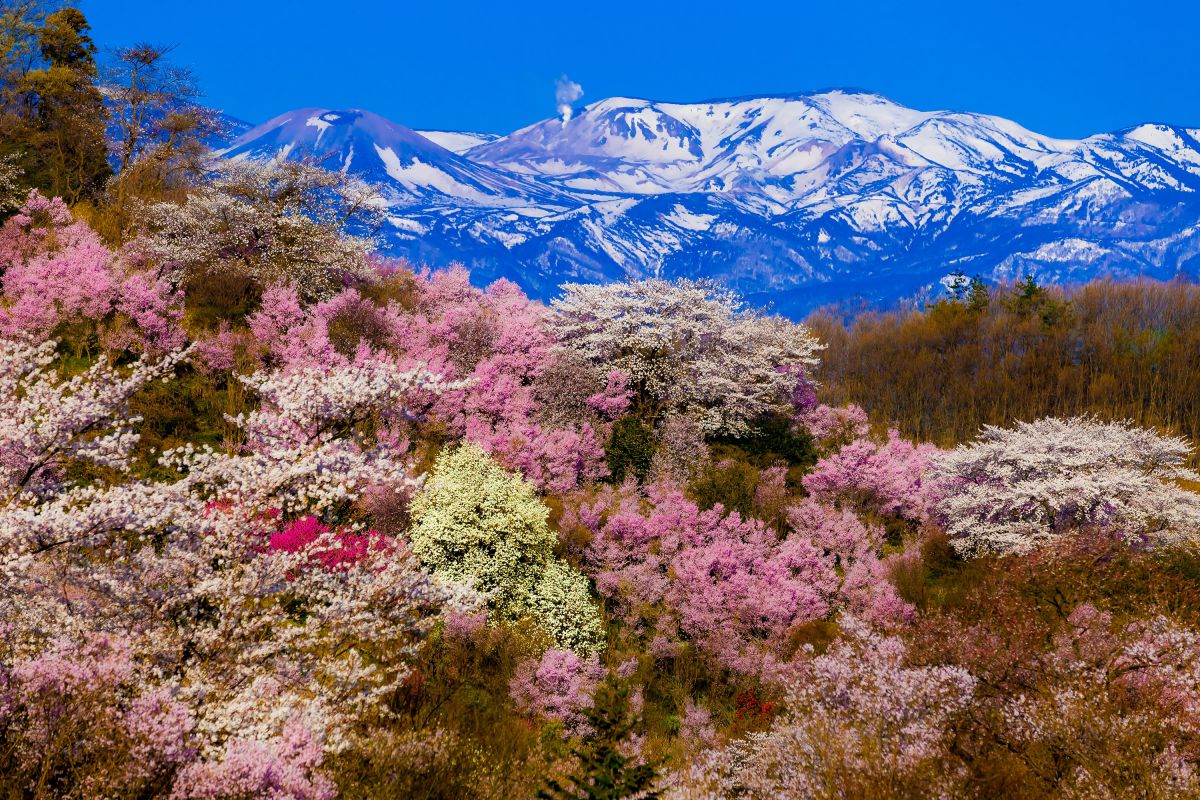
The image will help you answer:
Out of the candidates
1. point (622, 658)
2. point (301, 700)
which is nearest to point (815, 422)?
point (622, 658)

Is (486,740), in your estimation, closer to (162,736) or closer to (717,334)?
(162,736)

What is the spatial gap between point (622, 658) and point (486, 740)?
8437 millimetres

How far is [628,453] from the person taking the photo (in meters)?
28.7

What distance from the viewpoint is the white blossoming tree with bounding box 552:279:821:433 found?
104ft

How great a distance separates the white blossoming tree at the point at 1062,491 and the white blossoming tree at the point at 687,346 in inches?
301

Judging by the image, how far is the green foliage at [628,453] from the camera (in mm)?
28500

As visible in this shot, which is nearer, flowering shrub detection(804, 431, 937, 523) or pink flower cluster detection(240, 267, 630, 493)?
pink flower cluster detection(240, 267, 630, 493)

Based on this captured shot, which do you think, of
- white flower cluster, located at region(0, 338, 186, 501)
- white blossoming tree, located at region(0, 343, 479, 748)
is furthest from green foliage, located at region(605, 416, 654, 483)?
white flower cluster, located at region(0, 338, 186, 501)

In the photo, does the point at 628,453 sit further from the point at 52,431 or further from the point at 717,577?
the point at 52,431

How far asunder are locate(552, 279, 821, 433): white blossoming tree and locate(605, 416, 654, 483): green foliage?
8.93 feet

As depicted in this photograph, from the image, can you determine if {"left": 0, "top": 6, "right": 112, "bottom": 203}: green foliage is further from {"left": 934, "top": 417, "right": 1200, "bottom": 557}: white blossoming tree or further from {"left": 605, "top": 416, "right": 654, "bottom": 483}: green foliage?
{"left": 934, "top": 417, "right": 1200, "bottom": 557}: white blossoming tree

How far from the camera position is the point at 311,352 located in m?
26.9

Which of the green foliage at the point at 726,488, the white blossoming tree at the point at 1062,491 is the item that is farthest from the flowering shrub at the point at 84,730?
the white blossoming tree at the point at 1062,491

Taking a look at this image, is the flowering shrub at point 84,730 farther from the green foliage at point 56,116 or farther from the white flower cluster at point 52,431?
the green foliage at point 56,116
